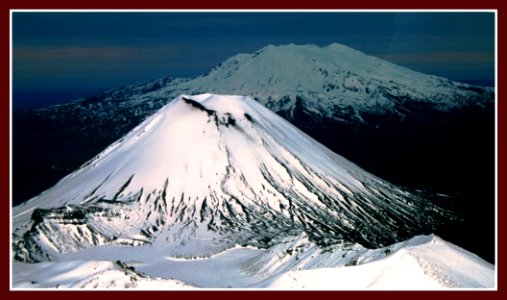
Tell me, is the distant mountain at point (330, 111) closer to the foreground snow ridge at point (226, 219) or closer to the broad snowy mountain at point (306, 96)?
the broad snowy mountain at point (306, 96)

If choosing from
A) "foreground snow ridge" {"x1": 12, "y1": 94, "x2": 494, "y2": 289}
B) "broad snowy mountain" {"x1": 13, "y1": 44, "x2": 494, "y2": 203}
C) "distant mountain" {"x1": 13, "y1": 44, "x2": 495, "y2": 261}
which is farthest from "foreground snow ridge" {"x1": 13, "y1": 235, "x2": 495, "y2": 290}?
"broad snowy mountain" {"x1": 13, "y1": 44, "x2": 494, "y2": 203}

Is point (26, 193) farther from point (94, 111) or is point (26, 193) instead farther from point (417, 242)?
point (94, 111)

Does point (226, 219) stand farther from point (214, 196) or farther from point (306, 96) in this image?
point (306, 96)

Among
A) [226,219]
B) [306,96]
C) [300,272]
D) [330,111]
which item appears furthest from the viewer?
[306,96]

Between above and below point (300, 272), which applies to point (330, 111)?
below

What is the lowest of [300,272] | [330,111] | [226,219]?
[330,111]

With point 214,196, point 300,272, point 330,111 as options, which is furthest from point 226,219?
point 330,111

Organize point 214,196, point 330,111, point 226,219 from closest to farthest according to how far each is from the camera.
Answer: point 226,219 < point 214,196 < point 330,111

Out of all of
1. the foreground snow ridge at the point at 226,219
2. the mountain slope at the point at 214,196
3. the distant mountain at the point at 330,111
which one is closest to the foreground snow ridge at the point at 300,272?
the foreground snow ridge at the point at 226,219
